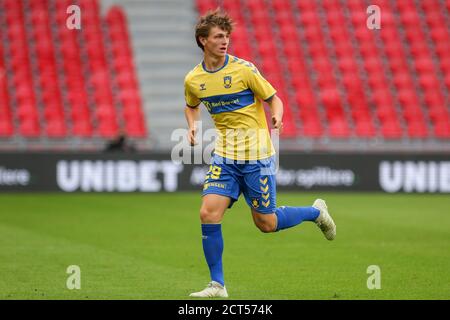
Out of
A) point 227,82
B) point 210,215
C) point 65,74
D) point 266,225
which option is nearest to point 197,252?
point 266,225

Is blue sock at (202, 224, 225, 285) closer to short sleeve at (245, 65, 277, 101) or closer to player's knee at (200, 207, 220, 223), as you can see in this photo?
player's knee at (200, 207, 220, 223)

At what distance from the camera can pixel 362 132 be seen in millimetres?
24047

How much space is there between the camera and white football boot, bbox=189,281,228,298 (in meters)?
7.52

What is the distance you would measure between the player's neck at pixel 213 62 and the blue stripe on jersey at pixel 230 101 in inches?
10.4

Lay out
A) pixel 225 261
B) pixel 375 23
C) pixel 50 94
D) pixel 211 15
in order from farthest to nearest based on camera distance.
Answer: pixel 375 23, pixel 50 94, pixel 225 261, pixel 211 15

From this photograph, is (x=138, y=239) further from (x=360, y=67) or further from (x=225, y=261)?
(x=360, y=67)

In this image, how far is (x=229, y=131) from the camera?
802 centimetres

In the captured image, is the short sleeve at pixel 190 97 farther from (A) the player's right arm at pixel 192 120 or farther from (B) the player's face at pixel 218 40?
(B) the player's face at pixel 218 40

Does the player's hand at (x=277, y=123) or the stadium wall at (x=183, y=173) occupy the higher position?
the player's hand at (x=277, y=123)

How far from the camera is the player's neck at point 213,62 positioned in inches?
313

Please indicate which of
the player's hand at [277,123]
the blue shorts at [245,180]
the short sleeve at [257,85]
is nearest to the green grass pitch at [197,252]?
the blue shorts at [245,180]

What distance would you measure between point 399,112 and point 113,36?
8015 mm

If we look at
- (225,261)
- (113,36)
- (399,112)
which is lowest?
(225,261)

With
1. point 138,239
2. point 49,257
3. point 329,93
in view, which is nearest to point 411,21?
point 329,93
